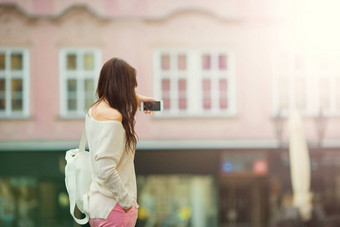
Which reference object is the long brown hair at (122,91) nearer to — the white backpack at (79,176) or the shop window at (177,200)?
the white backpack at (79,176)

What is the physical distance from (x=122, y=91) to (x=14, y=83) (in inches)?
475

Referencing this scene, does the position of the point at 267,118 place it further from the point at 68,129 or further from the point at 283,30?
the point at 68,129

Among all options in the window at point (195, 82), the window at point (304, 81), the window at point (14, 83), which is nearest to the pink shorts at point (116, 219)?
the window at point (195, 82)

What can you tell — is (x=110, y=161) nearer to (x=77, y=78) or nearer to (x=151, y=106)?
(x=151, y=106)

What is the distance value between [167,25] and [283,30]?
2.29 metres

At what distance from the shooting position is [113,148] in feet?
9.25

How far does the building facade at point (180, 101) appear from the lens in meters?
14.6

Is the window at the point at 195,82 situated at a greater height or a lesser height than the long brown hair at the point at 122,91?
greater

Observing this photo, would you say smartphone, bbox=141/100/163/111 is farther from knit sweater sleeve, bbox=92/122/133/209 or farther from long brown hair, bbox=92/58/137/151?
knit sweater sleeve, bbox=92/122/133/209

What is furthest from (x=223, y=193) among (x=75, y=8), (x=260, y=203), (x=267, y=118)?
(x=75, y=8)

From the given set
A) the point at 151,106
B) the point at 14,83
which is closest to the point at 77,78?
the point at 14,83

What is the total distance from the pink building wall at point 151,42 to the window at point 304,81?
7.9 inches

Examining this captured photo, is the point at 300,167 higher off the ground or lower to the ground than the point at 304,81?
lower

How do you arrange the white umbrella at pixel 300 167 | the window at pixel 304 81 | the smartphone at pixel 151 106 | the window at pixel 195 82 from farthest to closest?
the window at pixel 304 81 → the window at pixel 195 82 → the white umbrella at pixel 300 167 → the smartphone at pixel 151 106
